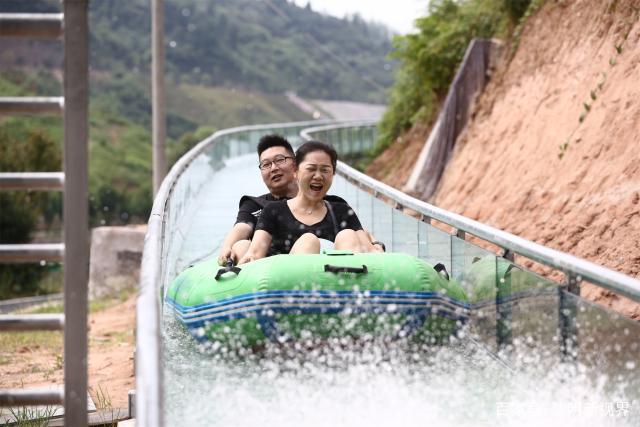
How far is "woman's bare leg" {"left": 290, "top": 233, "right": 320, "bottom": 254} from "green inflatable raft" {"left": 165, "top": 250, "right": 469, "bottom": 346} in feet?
1.36

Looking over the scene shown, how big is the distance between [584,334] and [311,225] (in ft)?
8.09

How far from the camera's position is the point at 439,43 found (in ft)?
66.9

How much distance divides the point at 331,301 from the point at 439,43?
51.6ft

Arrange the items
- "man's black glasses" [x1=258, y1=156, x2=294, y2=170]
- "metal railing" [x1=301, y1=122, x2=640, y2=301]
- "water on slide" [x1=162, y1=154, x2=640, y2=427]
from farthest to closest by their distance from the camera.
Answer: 1. "man's black glasses" [x1=258, y1=156, x2=294, y2=170]
2. "water on slide" [x1=162, y1=154, x2=640, y2=427]
3. "metal railing" [x1=301, y1=122, x2=640, y2=301]

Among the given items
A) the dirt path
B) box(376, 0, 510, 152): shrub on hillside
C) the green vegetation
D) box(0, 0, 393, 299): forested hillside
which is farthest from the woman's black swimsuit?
box(0, 0, 393, 299): forested hillside

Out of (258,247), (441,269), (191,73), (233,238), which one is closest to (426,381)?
(441,269)

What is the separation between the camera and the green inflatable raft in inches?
211

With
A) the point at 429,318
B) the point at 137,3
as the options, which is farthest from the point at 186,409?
the point at 137,3

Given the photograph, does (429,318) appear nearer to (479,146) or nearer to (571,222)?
(571,222)

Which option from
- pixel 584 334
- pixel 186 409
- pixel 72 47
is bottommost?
pixel 186 409

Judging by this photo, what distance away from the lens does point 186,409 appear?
14.6ft

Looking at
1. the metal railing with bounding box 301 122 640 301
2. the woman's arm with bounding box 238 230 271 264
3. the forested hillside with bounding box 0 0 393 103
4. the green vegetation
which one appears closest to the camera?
the metal railing with bounding box 301 122 640 301

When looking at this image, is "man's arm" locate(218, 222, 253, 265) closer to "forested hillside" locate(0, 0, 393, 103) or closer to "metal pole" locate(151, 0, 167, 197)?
"metal pole" locate(151, 0, 167, 197)

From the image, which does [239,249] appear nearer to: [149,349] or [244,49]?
[149,349]
